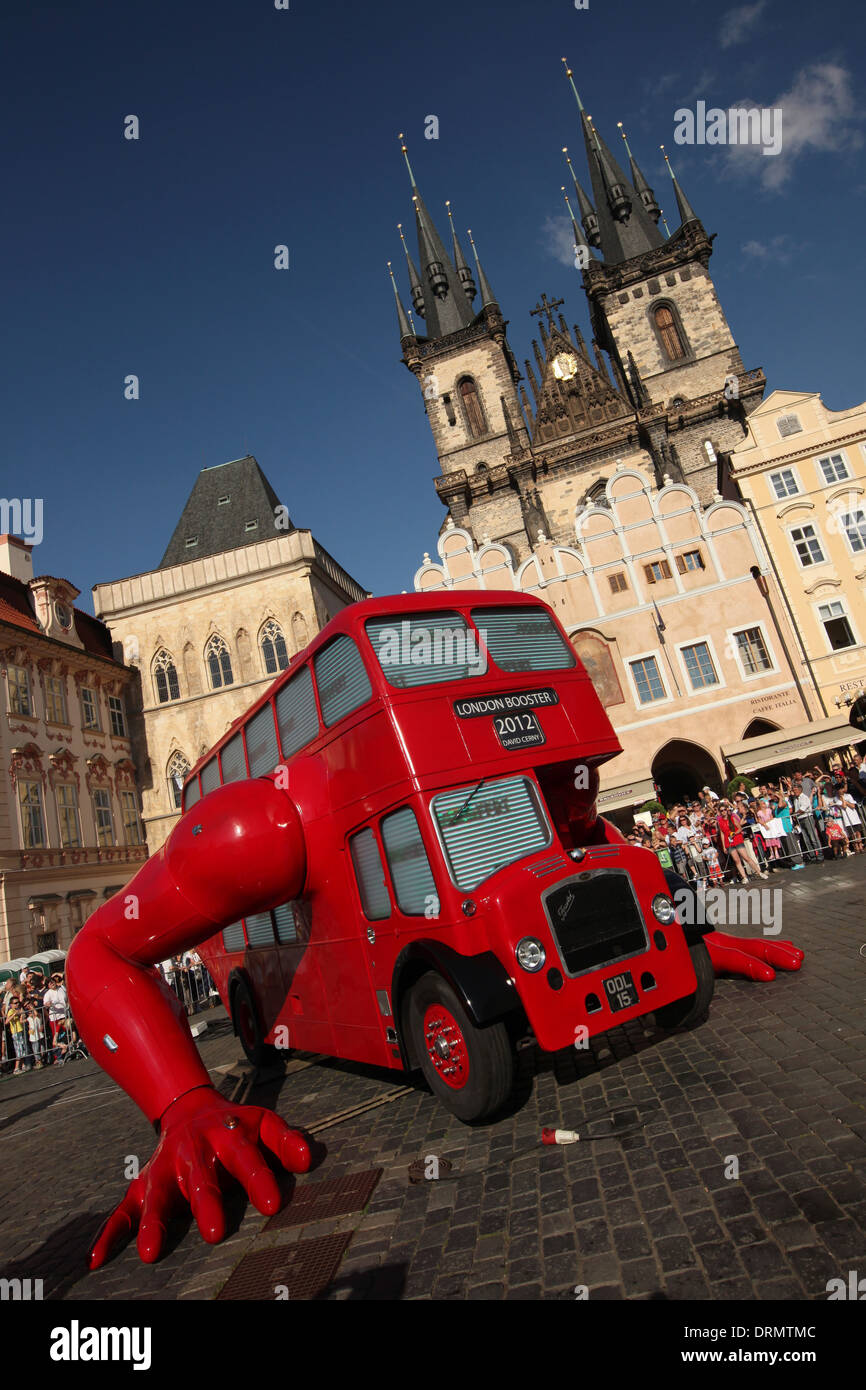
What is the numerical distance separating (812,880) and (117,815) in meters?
26.4

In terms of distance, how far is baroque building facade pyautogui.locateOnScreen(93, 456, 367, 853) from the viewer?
32.5 m

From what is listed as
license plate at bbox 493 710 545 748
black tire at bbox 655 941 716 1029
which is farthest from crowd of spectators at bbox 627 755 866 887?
license plate at bbox 493 710 545 748

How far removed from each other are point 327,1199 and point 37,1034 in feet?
45.1

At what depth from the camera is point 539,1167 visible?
4461 millimetres

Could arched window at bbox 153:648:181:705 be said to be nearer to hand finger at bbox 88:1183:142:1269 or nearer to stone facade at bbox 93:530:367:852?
stone facade at bbox 93:530:367:852

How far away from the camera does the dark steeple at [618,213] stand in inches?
1960

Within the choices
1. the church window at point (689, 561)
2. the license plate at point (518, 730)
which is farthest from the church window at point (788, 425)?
the license plate at point (518, 730)

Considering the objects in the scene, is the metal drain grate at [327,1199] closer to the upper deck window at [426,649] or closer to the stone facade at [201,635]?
the upper deck window at [426,649]

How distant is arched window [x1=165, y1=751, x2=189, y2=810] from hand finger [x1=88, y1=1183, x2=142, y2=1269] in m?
28.6

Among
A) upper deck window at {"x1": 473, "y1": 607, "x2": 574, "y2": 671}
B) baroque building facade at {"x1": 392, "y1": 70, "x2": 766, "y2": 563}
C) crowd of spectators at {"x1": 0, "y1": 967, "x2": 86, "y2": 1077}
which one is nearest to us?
upper deck window at {"x1": 473, "y1": 607, "x2": 574, "y2": 671}

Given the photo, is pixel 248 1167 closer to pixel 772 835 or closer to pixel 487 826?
pixel 487 826

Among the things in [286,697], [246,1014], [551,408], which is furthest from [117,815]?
[551,408]
